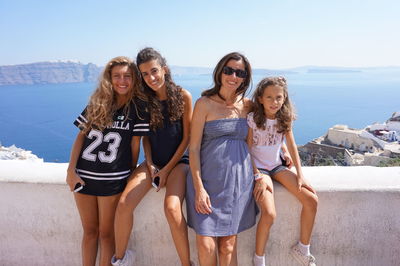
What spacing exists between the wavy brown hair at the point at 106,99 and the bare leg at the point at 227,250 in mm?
1057

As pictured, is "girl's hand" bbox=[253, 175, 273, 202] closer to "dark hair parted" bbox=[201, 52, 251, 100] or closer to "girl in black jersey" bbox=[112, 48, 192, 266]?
"girl in black jersey" bbox=[112, 48, 192, 266]

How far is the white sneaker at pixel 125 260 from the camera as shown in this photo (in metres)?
1.95

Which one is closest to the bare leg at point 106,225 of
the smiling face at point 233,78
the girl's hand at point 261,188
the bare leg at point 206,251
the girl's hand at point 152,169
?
the girl's hand at point 152,169

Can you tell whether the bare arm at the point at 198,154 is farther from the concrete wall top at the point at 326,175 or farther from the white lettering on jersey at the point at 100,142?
the concrete wall top at the point at 326,175

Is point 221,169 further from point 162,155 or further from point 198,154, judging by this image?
point 162,155

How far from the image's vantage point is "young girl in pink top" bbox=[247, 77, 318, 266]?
6.30 ft

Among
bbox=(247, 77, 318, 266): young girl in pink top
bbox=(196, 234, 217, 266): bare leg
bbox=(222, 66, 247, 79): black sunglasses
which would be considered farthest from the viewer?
bbox=(222, 66, 247, 79): black sunglasses

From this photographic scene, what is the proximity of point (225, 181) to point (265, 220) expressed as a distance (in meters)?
0.35

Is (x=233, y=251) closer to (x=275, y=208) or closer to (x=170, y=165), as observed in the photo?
(x=275, y=208)

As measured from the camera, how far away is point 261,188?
194cm

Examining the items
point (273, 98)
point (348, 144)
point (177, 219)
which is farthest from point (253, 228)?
point (348, 144)

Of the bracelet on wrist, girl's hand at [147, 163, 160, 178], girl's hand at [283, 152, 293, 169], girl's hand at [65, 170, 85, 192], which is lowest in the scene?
girl's hand at [65, 170, 85, 192]

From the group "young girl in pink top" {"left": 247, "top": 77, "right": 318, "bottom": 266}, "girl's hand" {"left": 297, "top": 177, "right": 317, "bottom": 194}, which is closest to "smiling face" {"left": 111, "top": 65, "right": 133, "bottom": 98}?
"young girl in pink top" {"left": 247, "top": 77, "right": 318, "bottom": 266}

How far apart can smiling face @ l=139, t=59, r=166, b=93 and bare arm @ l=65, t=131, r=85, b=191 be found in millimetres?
595
